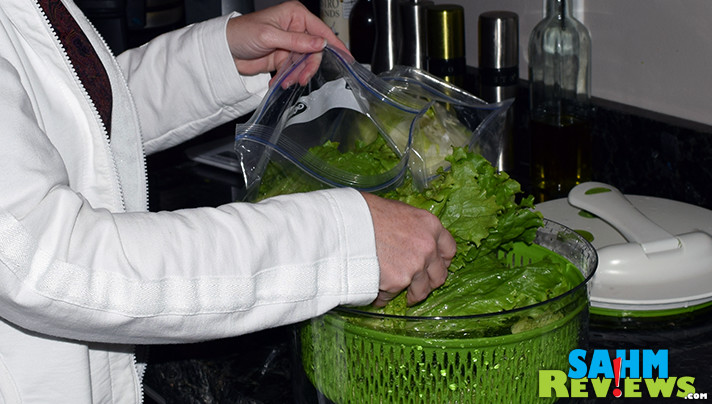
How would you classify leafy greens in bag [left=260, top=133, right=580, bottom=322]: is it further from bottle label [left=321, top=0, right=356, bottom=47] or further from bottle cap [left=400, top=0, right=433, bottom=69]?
bottle label [left=321, top=0, right=356, bottom=47]

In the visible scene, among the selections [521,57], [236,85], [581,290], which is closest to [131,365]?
[236,85]

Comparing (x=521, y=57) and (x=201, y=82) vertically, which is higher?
(x=201, y=82)

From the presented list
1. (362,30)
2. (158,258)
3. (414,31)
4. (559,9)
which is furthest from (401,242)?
(362,30)

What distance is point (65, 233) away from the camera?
0.66 m

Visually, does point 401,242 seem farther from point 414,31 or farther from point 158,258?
point 414,31

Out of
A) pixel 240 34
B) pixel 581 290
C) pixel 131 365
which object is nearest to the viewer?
pixel 581 290

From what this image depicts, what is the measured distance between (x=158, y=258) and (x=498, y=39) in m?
0.93

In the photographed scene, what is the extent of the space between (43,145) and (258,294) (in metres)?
0.23

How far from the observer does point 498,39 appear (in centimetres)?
144

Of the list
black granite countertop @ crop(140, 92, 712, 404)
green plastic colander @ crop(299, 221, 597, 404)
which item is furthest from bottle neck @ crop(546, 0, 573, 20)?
green plastic colander @ crop(299, 221, 597, 404)

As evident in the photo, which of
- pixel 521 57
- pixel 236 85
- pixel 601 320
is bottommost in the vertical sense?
pixel 601 320

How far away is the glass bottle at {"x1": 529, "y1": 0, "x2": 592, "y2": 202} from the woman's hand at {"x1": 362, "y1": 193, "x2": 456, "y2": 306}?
675 mm

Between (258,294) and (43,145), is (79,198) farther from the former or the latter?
Answer: (258,294)

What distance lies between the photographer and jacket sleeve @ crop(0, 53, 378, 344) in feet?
2.14
